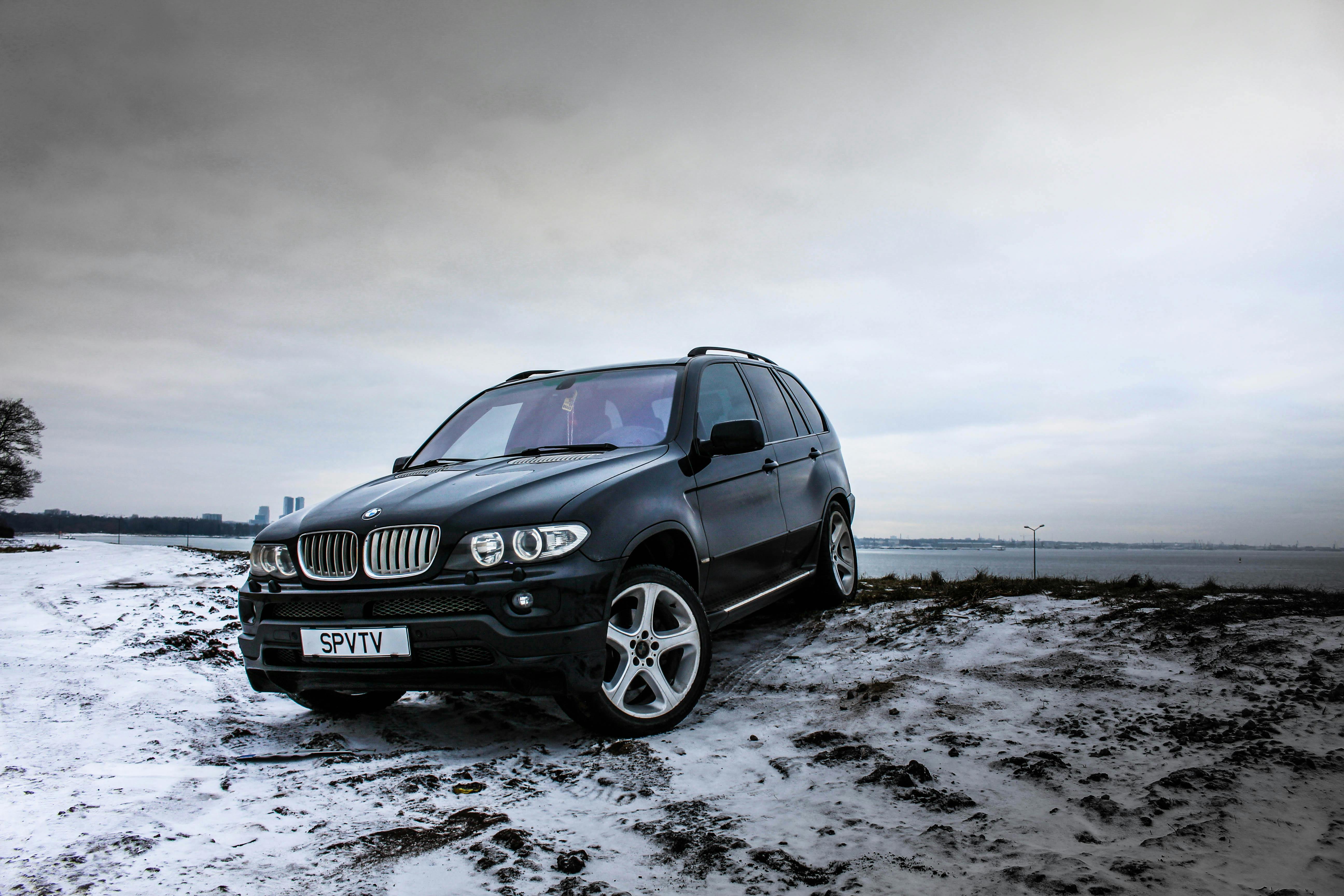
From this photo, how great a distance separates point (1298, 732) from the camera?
287 centimetres

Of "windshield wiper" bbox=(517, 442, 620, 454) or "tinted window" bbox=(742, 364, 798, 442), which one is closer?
Result: "windshield wiper" bbox=(517, 442, 620, 454)

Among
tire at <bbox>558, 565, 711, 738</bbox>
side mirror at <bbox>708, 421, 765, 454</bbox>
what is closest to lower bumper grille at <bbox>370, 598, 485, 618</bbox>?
tire at <bbox>558, 565, 711, 738</bbox>

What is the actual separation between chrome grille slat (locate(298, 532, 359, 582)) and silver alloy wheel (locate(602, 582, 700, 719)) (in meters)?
1.13

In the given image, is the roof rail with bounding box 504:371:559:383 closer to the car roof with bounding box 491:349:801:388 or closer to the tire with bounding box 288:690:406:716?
the car roof with bounding box 491:349:801:388

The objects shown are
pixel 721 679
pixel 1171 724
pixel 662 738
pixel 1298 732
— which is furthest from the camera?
pixel 721 679

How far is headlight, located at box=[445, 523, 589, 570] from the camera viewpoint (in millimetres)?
3188

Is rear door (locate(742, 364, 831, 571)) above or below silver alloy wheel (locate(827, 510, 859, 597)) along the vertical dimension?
above

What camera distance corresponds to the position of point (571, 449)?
4.24m

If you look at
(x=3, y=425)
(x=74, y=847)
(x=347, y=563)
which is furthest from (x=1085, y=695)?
(x=3, y=425)

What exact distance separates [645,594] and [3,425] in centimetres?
5071

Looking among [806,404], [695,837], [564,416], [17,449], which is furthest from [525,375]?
[17,449]

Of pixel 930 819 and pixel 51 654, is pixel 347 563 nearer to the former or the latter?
pixel 930 819

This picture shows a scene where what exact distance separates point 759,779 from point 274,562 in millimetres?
2358

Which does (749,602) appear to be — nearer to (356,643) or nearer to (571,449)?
(571,449)
